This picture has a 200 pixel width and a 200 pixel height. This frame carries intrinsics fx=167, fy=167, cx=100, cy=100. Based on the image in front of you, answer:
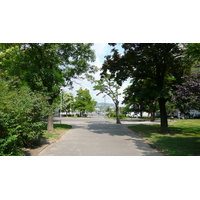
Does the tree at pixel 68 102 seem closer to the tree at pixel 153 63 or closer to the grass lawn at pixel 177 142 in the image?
the tree at pixel 153 63

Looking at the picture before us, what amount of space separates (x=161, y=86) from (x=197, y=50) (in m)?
4.74

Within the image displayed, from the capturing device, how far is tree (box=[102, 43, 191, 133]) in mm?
10863

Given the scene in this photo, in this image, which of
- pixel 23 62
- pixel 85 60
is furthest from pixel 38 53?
pixel 85 60

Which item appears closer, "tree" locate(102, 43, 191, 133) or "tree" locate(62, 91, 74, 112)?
"tree" locate(102, 43, 191, 133)

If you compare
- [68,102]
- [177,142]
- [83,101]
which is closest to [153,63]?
[177,142]

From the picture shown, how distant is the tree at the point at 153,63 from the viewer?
1086cm

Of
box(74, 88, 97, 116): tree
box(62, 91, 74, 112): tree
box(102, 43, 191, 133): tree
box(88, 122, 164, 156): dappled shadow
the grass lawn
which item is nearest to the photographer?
the grass lawn

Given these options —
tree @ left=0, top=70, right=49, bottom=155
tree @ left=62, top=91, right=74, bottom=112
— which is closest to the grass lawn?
tree @ left=0, top=70, right=49, bottom=155

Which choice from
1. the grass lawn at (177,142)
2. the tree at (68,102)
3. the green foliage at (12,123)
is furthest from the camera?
the tree at (68,102)

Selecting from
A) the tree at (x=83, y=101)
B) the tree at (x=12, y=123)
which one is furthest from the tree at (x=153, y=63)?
the tree at (x=83, y=101)

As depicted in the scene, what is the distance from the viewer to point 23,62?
1132cm

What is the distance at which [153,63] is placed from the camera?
41.7ft

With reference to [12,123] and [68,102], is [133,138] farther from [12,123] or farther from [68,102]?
[68,102]

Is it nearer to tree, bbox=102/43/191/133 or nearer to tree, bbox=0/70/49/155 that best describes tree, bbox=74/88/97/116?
tree, bbox=102/43/191/133
